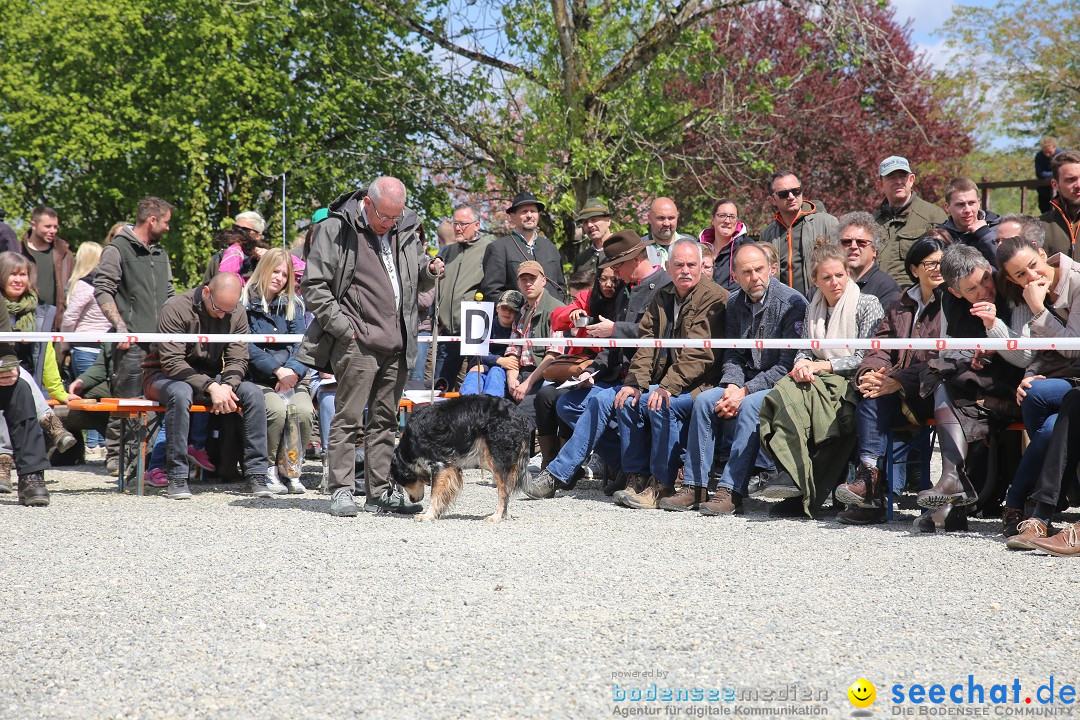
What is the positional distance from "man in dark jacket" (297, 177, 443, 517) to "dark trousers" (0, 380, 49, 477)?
2.15 meters

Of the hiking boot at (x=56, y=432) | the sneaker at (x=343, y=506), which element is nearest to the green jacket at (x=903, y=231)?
the sneaker at (x=343, y=506)

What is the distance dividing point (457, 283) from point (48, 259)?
460cm

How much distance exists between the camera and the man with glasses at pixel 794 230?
9.11 m

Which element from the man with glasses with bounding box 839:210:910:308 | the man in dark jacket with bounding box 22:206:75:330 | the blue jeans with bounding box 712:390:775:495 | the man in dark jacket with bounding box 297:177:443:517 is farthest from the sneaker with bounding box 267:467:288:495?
the man with glasses with bounding box 839:210:910:308

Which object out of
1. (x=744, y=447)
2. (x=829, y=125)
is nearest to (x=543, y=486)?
(x=744, y=447)

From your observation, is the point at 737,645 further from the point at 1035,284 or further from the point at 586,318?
the point at 586,318

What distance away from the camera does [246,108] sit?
19.9 m

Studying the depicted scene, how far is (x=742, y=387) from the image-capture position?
302 inches

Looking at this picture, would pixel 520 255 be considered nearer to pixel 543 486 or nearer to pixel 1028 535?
pixel 543 486

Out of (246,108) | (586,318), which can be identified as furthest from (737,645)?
(246,108)

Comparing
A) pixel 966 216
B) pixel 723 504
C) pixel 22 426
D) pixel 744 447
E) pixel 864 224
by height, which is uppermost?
pixel 966 216

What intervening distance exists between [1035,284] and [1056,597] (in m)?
2.23

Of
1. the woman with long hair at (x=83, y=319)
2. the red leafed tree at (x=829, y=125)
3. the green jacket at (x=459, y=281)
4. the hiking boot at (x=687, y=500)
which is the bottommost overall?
the hiking boot at (x=687, y=500)

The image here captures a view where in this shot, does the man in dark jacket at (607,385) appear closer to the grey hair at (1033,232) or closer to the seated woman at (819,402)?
the seated woman at (819,402)
